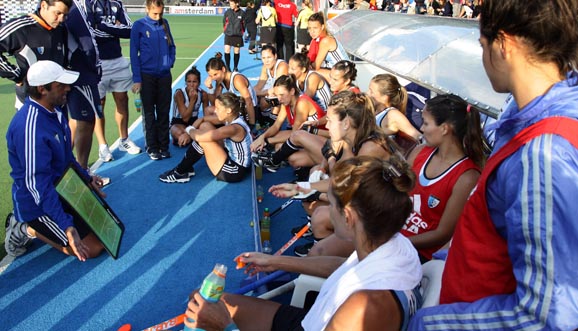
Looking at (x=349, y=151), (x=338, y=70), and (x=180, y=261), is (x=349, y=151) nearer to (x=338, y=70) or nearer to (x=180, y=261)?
(x=180, y=261)

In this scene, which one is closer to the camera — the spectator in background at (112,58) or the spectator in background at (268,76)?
the spectator in background at (112,58)

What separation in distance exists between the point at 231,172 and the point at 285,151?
0.72 meters

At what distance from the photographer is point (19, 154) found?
3.31 meters

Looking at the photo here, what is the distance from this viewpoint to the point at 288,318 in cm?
233

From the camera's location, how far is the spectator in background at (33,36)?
4.41 metres

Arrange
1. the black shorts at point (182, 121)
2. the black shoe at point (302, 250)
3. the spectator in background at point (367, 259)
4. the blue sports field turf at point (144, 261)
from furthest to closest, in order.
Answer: the black shorts at point (182, 121), the black shoe at point (302, 250), the blue sports field turf at point (144, 261), the spectator in background at point (367, 259)

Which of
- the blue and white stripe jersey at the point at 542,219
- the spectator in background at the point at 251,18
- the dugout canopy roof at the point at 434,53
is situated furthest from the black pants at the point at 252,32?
the blue and white stripe jersey at the point at 542,219

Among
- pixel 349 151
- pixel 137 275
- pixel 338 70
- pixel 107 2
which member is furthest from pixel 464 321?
pixel 107 2

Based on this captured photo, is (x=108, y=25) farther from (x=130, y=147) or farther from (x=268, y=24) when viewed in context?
(x=268, y=24)

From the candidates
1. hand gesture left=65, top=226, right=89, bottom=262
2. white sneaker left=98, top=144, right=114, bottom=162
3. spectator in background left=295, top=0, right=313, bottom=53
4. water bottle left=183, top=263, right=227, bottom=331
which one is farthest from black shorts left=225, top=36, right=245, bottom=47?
water bottle left=183, top=263, right=227, bottom=331

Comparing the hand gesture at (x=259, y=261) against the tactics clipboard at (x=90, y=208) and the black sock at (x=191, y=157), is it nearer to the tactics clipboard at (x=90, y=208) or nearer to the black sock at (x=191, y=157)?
the tactics clipboard at (x=90, y=208)

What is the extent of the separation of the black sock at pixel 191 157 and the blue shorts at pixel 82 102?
1126mm

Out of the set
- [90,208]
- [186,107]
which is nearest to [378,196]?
[90,208]

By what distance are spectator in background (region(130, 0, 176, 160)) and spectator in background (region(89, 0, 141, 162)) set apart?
31 cm
